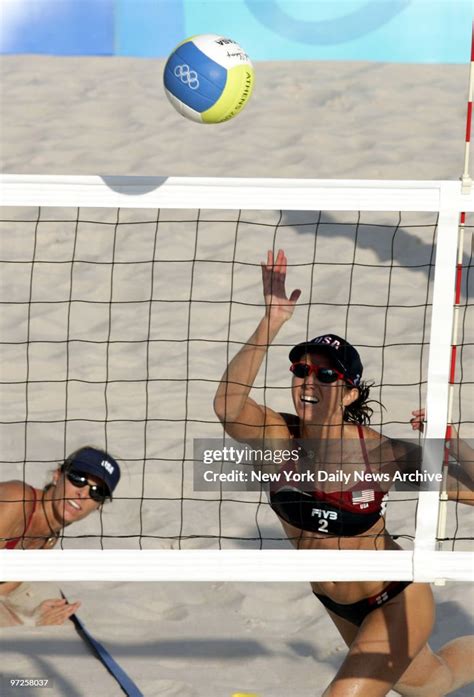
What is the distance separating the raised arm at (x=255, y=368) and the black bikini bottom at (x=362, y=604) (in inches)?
23.2

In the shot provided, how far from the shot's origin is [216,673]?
4.23m

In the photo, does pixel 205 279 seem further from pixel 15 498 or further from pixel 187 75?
pixel 187 75

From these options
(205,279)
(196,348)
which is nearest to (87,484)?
(196,348)

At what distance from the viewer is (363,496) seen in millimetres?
3338

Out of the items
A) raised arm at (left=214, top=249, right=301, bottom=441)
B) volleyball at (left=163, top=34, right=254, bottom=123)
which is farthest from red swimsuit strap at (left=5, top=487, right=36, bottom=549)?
volleyball at (left=163, top=34, right=254, bottom=123)

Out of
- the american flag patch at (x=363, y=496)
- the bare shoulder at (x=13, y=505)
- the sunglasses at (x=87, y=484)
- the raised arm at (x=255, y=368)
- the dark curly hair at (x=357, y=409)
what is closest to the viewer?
the raised arm at (x=255, y=368)

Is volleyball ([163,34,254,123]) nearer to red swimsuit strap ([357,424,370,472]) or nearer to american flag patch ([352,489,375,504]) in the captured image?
red swimsuit strap ([357,424,370,472])

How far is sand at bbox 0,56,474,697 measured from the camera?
4301mm

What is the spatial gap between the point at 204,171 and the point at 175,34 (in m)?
3.71

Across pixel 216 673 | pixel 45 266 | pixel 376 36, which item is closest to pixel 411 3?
pixel 376 36

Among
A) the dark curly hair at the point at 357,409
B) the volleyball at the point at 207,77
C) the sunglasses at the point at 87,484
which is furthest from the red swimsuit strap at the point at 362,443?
the volleyball at the point at 207,77

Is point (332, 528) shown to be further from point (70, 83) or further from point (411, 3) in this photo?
point (411, 3)

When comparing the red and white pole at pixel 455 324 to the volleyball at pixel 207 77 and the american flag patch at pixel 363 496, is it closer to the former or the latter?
the american flag patch at pixel 363 496

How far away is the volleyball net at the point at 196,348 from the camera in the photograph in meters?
3.10
